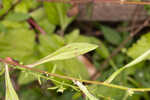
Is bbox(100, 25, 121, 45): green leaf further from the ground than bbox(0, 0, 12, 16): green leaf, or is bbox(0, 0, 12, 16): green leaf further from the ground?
bbox(0, 0, 12, 16): green leaf

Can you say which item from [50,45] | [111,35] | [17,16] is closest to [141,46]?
[111,35]

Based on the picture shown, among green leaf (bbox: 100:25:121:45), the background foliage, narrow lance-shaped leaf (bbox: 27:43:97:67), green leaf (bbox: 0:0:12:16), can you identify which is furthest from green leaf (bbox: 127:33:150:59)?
green leaf (bbox: 0:0:12:16)

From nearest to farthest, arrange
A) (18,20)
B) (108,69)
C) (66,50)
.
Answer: (66,50) < (18,20) < (108,69)

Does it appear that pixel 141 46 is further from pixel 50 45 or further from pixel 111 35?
pixel 50 45

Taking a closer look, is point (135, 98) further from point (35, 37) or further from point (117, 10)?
point (35, 37)

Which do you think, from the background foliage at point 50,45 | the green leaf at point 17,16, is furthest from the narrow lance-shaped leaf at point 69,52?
the green leaf at point 17,16

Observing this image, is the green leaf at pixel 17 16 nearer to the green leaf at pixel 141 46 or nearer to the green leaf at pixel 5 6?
the green leaf at pixel 5 6

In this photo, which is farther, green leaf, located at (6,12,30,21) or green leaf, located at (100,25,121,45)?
green leaf, located at (100,25,121,45)

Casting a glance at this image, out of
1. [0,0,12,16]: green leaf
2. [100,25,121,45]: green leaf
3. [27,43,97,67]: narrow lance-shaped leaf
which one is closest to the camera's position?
[27,43,97,67]: narrow lance-shaped leaf

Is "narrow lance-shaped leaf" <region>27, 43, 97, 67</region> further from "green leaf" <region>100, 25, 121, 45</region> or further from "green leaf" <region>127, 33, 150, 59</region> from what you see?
"green leaf" <region>100, 25, 121, 45</region>

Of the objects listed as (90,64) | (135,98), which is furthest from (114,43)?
(135,98)
